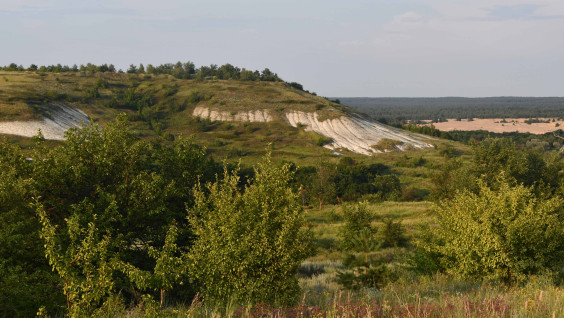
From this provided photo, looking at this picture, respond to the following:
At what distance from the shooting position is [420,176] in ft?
301

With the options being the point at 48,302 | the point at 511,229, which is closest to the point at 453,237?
the point at 511,229

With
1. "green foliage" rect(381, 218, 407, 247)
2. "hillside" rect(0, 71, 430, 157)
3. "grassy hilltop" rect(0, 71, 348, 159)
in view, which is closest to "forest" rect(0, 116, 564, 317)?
"green foliage" rect(381, 218, 407, 247)

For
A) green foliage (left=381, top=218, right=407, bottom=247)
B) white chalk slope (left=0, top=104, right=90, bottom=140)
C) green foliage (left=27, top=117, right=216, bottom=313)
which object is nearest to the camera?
green foliage (left=27, top=117, right=216, bottom=313)

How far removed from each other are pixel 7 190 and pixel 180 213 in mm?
6809

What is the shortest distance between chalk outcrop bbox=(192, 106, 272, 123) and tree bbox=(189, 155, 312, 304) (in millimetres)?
126178

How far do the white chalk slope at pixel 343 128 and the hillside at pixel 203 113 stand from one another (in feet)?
0.94

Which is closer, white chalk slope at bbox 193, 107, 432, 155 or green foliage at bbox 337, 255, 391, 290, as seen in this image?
green foliage at bbox 337, 255, 391, 290

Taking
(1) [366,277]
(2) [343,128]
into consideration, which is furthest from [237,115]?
(1) [366,277]

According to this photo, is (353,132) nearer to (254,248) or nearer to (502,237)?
(502,237)

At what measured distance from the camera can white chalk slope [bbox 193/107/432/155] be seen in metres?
118

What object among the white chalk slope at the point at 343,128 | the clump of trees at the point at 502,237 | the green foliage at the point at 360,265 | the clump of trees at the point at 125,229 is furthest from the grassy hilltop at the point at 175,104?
the clump of trees at the point at 502,237

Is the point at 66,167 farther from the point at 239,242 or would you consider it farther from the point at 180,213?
the point at 239,242

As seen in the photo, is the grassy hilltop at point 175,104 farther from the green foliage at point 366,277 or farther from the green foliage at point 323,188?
the green foliage at point 366,277

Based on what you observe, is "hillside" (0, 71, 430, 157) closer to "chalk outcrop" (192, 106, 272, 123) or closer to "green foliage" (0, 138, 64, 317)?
"chalk outcrop" (192, 106, 272, 123)
